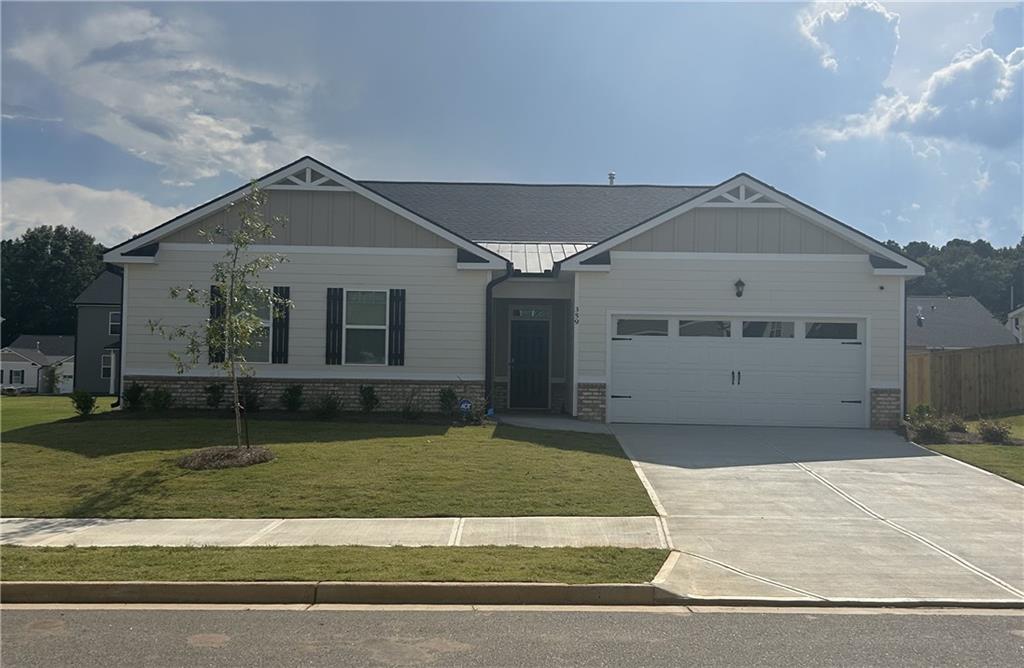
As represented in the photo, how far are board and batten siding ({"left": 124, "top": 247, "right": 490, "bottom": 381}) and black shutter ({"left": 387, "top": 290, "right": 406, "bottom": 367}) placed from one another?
106mm

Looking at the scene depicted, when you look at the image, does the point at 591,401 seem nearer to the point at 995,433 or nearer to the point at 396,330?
the point at 396,330

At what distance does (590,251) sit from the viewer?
15.7 meters

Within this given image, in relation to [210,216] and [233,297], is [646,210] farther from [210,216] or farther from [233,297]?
[233,297]

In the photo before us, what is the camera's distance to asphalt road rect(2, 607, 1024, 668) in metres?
4.93

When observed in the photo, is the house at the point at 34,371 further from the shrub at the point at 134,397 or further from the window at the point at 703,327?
the window at the point at 703,327

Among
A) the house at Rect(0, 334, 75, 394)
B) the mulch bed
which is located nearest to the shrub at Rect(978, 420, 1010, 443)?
the mulch bed

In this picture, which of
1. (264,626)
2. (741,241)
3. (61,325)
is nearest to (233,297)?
(264,626)

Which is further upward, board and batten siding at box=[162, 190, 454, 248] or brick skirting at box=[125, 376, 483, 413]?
board and batten siding at box=[162, 190, 454, 248]

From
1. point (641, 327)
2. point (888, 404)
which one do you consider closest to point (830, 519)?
point (641, 327)

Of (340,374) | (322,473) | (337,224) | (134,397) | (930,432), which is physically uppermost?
(337,224)

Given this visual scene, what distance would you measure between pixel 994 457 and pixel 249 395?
13.6 meters

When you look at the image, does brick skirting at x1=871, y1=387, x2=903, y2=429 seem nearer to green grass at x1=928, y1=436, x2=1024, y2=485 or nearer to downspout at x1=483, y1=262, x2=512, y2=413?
green grass at x1=928, y1=436, x2=1024, y2=485

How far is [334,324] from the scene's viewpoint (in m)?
16.0

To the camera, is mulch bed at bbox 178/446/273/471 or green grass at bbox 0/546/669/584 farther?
mulch bed at bbox 178/446/273/471
